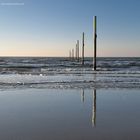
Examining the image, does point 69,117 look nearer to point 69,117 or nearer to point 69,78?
point 69,117

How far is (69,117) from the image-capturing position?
22.5 feet

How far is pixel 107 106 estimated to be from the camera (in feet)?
27.2

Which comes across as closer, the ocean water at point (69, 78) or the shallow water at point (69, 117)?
the shallow water at point (69, 117)

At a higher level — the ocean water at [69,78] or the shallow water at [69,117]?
the shallow water at [69,117]

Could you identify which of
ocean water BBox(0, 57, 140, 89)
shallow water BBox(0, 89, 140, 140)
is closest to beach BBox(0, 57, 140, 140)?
shallow water BBox(0, 89, 140, 140)

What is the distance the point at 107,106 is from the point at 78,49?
5126cm

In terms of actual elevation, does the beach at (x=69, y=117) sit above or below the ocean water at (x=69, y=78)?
above

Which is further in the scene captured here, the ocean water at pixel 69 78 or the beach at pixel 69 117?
the ocean water at pixel 69 78

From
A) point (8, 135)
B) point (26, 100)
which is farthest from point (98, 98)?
point (8, 135)

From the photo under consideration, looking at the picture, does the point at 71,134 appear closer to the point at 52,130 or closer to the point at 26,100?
the point at 52,130

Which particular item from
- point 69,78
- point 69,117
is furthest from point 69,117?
point 69,78

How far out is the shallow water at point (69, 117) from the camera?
5.45 meters

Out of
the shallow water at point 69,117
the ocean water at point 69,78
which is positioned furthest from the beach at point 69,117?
the ocean water at point 69,78

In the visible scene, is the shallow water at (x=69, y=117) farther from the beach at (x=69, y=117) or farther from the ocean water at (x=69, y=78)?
the ocean water at (x=69, y=78)
